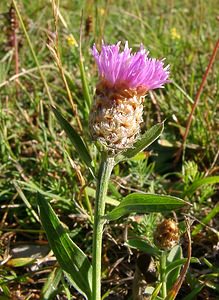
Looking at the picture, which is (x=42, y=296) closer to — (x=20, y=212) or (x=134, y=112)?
(x=20, y=212)

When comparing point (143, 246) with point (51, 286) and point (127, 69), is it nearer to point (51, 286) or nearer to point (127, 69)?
point (51, 286)

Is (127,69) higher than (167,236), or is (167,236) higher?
(127,69)

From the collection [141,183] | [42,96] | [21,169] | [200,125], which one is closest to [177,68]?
[200,125]

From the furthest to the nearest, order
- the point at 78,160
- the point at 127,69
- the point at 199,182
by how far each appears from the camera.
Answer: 1. the point at 78,160
2. the point at 199,182
3. the point at 127,69

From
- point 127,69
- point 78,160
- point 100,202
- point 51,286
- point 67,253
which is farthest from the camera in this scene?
point 78,160

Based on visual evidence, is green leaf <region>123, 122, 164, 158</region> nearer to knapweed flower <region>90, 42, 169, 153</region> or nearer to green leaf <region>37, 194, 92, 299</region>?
knapweed flower <region>90, 42, 169, 153</region>

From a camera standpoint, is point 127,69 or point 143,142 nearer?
point 127,69

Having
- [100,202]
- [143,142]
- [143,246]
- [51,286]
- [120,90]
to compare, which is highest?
[120,90]

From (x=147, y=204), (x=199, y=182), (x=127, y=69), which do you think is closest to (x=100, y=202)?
(x=147, y=204)
